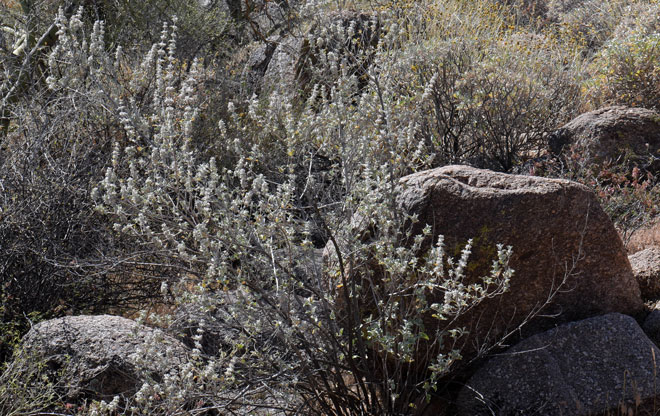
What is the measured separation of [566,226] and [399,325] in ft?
3.37

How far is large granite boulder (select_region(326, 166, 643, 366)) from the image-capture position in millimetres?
3377

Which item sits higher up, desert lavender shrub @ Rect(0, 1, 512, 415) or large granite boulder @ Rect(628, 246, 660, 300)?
desert lavender shrub @ Rect(0, 1, 512, 415)

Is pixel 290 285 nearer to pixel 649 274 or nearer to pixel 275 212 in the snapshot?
pixel 275 212

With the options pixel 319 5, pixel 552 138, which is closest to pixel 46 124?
pixel 319 5

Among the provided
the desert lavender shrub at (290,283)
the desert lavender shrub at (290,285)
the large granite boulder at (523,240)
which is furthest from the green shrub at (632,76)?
the desert lavender shrub at (290,285)

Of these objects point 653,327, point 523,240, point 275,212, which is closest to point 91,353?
point 275,212

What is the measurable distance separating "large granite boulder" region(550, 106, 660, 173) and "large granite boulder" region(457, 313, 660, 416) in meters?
2.79

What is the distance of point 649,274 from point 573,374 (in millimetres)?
1163

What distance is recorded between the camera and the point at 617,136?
588 centimetres

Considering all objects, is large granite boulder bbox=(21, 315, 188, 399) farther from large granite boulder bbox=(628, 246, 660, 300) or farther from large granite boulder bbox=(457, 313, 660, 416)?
large granite boulder bbox=(628, 246, 660, 300)

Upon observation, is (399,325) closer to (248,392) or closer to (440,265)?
(440,265)

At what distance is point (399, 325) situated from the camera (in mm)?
3105

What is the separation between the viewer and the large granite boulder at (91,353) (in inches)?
134

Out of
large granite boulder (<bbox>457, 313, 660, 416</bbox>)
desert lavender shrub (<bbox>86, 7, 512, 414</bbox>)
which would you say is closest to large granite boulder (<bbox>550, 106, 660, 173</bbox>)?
large granite boulder (<bbox>457, 313, 660, 416</bbox>)
